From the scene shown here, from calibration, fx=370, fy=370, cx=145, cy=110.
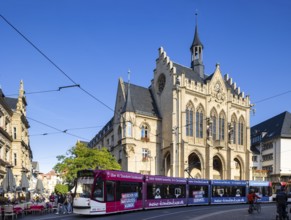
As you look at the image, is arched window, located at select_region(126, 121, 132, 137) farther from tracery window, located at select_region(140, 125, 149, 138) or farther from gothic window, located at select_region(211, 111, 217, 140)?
gothic window, located at select_region(211, 111, 217, 140)

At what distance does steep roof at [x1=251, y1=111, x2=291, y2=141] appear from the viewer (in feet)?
229

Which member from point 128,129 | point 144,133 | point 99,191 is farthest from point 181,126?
point 99,191

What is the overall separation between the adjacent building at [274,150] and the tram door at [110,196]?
154 ft

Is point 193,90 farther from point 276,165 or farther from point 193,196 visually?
point 276,165

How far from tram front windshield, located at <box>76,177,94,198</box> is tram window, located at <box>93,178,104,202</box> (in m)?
0.33

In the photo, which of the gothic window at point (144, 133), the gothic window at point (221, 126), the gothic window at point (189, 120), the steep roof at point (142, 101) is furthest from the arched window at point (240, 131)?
the gothic window at point (144, 133)

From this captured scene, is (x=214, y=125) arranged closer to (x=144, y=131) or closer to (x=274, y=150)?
(x=144, y=131)

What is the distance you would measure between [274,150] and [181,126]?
99.7 feet

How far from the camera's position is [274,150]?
70.5 m

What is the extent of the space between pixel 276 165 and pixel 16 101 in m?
47.2

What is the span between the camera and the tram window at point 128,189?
79.8ft

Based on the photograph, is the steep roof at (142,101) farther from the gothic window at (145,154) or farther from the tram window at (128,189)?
the tram window at (128,189)

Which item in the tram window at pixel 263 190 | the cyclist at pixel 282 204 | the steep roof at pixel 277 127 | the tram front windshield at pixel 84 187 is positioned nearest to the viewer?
the cyclist at pixel 282 204

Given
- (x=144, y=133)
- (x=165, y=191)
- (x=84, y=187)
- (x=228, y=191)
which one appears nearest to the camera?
(x=84, y=187)
